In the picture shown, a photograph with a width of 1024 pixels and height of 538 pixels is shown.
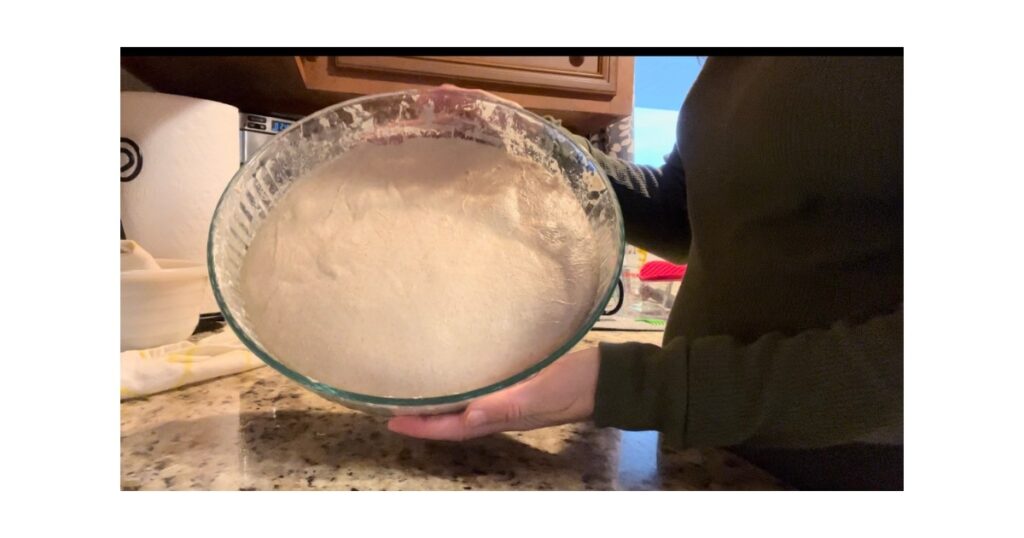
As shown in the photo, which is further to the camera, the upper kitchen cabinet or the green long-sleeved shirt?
the upper kitchen cabinet

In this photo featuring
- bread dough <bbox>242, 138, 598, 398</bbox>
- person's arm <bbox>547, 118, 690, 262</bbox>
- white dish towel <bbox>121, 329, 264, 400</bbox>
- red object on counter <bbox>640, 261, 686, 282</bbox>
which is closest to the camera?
bread dough <bbox>242, 138, 598, 398</bbox>

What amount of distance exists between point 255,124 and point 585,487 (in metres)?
0.61

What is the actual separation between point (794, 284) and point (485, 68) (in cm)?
30

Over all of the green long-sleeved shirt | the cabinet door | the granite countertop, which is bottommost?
the granite countertop

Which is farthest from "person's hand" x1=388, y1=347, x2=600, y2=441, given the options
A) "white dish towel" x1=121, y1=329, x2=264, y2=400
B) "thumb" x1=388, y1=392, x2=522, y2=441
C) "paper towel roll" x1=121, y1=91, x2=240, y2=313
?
"paper towel roll" x1=121, y1=91, x2=240, y2=313

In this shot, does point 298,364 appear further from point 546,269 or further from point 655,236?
point 655,236

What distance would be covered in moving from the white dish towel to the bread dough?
0.55 ft

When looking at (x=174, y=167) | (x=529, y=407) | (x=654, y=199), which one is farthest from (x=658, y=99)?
(x=174, y=167)

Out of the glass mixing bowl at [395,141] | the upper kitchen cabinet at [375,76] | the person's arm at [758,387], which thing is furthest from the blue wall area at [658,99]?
the person's arm at [758,387]

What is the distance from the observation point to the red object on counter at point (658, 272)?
28.4 inches

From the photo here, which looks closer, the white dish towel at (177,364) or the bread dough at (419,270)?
the bread dough at (419,270)

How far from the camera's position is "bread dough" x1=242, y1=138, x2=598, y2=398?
0.28 metres

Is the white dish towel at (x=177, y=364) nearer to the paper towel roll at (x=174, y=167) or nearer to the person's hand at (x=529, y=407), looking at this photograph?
the paper towel roll at (x=174, y=167)

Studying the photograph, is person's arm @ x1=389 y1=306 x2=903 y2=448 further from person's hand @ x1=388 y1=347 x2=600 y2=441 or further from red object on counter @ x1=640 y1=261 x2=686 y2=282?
red object on counter @ x1=640 y1=261 x2=686 y2=282
